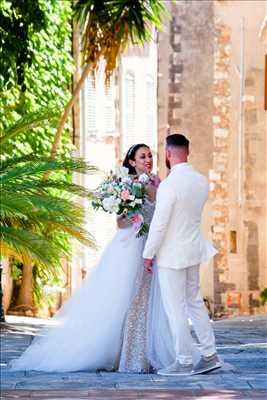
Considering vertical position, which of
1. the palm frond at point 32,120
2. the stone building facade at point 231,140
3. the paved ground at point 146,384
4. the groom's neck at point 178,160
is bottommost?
the paved ground at point 146,384

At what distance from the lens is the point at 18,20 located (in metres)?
21.5

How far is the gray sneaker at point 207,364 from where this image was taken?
10.5m

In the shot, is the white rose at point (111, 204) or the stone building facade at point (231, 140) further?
the stone building facade at point (231, 140)

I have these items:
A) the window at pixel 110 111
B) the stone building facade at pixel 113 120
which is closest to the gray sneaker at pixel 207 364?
the stone building facade at pixel 113 120

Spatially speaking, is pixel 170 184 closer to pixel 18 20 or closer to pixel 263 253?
pixel 18 20

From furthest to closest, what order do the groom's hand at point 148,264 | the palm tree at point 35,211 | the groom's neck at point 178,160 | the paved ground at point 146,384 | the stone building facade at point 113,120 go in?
1. the stone building facade at point 113,120
2. the palm tree at point 35,211
3. the groom's hand at point 148,264
4. the groom's neck at point 178,160
5. the paved ground at point 146,384

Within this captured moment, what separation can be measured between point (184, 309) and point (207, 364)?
45cm

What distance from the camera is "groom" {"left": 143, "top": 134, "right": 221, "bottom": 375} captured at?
1048 cm

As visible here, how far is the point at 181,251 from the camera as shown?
1051 cm

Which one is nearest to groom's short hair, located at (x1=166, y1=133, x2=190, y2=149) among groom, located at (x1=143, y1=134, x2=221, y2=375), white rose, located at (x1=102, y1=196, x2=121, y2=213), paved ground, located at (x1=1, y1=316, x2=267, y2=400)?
groom, located at (x1=143, y1=134, x2=221, y2=375)

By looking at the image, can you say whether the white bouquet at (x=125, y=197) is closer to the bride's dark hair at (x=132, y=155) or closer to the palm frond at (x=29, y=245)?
the bride's dark hair at (x=132, y=155)

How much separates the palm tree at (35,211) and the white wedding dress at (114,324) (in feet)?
10.3

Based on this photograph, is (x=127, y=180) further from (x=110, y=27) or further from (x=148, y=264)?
(x=110, y=27)

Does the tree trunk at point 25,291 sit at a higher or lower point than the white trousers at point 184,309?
higher
